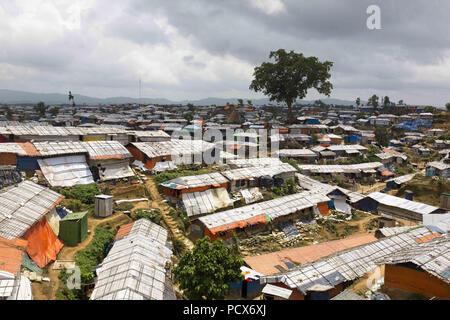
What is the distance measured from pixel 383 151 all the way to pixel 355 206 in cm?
3237

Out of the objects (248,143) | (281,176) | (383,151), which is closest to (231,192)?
(281,176)

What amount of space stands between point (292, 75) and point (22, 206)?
2118 inches

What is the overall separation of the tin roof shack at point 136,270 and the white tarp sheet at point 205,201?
632 cm

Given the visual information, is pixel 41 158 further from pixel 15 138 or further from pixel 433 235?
pixel 433 235

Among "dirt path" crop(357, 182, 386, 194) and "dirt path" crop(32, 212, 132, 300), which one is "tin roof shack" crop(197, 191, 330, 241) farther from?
"dirt path" crop(357, 182, 386, 194)

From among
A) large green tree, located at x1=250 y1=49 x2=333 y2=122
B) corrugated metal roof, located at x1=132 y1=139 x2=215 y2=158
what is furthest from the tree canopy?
corrugated metal roof, located at x1=132 y1=139 x2=215 y2=158

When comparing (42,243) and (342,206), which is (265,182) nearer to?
(342,206)

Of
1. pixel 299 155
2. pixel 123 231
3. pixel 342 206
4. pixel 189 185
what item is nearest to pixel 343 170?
pixel 299 155

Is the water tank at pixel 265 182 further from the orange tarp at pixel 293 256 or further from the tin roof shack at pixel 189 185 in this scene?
the orange tarp at pixel 293 256

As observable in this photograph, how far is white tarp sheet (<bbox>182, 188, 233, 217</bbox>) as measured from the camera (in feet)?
86.0

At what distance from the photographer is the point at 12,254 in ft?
43.9

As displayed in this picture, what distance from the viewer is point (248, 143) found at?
50.2 metres

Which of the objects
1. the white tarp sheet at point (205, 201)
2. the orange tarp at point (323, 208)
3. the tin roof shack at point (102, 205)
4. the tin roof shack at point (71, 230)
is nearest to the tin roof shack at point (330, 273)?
the orange tarp at point (323, 208)

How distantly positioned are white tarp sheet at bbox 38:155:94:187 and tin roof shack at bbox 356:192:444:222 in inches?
1207
